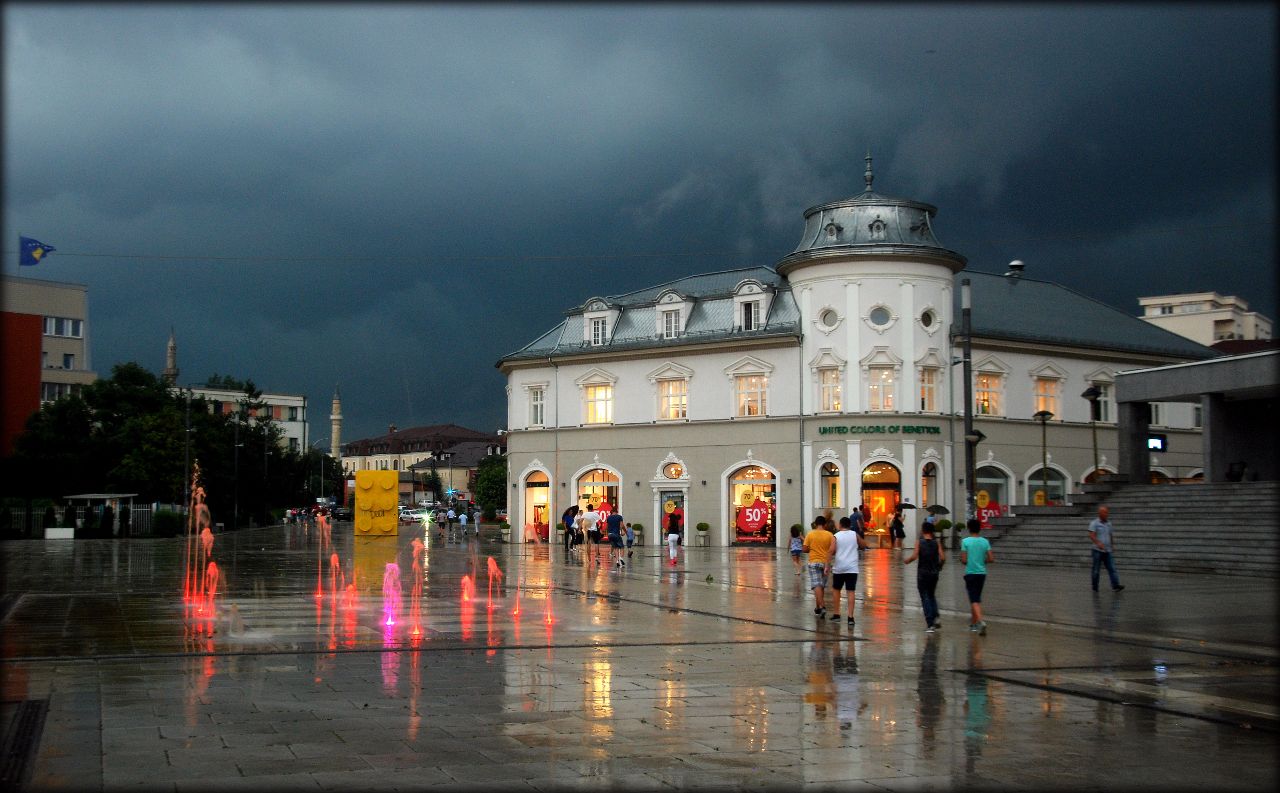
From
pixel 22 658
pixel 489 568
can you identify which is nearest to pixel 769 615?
pixel 22 658

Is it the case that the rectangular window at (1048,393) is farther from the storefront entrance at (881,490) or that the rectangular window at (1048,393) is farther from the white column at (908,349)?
the storefront entrance at (881,490)

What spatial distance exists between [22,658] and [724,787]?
10.5 meters

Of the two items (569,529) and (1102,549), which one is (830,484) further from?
(1102,549)

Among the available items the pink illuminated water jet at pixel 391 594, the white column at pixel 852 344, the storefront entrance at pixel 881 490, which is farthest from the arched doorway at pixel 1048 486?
the pink illuminated water jet at pixel 391 594

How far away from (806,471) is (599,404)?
12.8m

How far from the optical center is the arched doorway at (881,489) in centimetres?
5531

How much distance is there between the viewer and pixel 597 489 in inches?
2501

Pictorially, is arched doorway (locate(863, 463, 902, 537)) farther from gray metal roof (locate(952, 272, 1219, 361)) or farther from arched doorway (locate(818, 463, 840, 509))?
gray metal roof (locate(952, 272, 1219, 361))

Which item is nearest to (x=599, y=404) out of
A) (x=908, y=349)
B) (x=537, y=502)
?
(x=537, y=502)

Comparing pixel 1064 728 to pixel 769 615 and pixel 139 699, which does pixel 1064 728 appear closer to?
pixel 139 699

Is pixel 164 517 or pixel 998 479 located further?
pixel 164 517

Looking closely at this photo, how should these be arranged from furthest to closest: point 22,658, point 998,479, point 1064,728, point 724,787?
point 998,479, point 22,658, point 1064,728, point 724,787

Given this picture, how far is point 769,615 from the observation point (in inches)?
878

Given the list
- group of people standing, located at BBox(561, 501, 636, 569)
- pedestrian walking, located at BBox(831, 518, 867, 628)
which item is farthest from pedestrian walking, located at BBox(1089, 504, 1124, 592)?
group of people standing, located at BBox(561, 501, 636, 569)
